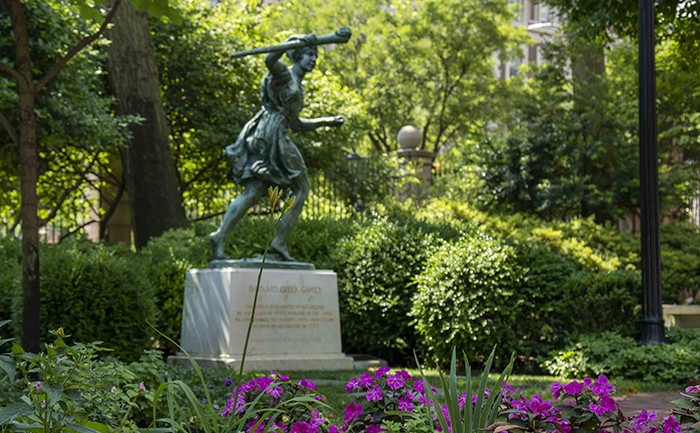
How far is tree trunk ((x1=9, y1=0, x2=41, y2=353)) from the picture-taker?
7969 millimetres

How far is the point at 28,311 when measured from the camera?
823 cm

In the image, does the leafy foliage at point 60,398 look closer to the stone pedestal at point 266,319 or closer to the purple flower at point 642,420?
the purple flower at point 642,420

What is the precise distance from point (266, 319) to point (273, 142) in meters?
2.01

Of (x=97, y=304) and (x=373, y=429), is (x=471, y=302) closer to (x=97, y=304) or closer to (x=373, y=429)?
(x=97, y=304)

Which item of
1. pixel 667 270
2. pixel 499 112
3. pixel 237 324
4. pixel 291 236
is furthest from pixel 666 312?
pixel 499 112

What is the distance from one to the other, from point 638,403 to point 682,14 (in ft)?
29.3

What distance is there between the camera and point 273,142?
11.5 metres

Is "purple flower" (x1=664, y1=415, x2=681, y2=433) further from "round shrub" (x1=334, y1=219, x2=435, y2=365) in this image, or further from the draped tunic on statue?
"round shrub" (x1=334, y1=219, x2=435, y2=365)

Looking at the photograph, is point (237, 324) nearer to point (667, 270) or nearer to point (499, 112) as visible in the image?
point (667, 270)

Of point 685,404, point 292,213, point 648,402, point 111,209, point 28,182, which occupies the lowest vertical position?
point 648,402

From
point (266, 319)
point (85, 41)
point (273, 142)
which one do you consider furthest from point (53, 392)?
point (273, 142)

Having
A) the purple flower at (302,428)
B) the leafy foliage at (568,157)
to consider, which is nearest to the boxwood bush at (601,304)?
the purple flower at (302,428)

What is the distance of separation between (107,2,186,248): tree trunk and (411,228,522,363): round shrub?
6.93m

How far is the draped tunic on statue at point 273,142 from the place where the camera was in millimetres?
11531
